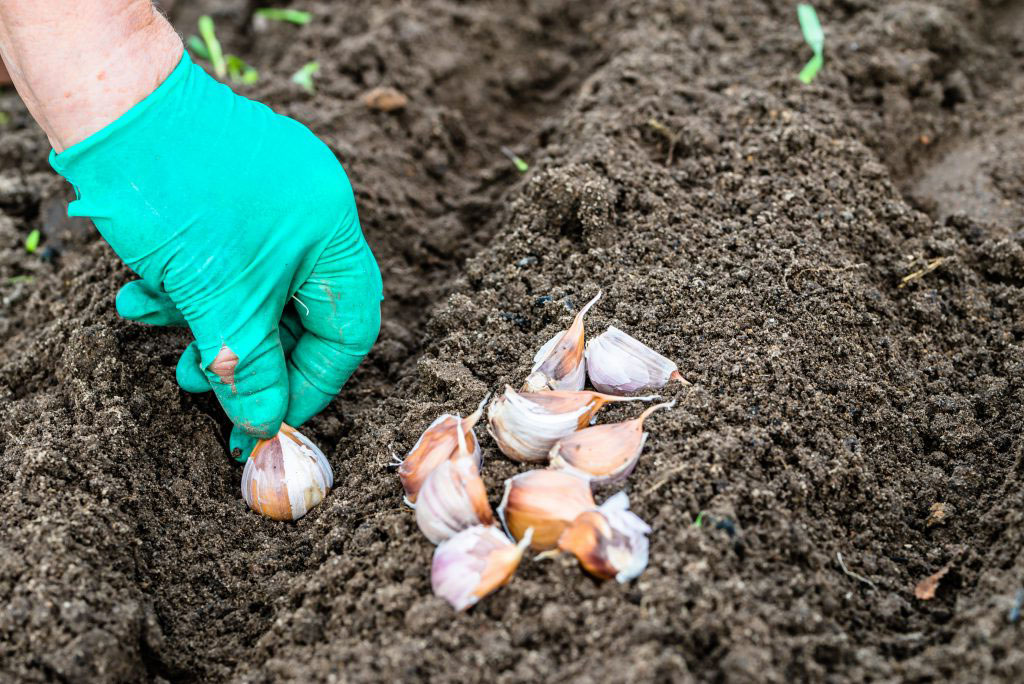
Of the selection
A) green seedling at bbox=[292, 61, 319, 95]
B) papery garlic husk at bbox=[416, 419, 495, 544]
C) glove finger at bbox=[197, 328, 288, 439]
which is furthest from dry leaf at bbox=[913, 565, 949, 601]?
green seedling at bbox=[292, 61, 319, 95]

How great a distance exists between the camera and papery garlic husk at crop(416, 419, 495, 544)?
1.82 metres

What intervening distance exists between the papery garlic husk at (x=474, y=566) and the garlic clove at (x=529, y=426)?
0.24 m

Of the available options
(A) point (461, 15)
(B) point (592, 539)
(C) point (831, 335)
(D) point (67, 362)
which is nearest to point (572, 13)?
(A) point (461, 15)

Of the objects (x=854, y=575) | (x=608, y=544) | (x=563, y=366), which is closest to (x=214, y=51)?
(x=563, y=366)

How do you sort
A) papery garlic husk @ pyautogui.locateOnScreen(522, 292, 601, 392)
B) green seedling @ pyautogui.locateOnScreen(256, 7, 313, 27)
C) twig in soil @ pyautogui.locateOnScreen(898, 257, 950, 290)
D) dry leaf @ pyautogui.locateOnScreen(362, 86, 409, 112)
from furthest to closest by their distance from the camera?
1. green seedling @ pyautogui.locateOnScreen(256, 7, 313, 27)
2. dry leaf @ pyautogui.locateOnScreen(362, 86, 409, 112)
3. twig in soil @ pyautogui.locateOnScreen(898, 257, 950, 290)
4. papery garlic husk @ pyautogui.locateOnScreen(522, 292, 601, 392)

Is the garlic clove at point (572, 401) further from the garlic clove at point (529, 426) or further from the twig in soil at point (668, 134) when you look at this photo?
the twig in soil at point (668, 134)

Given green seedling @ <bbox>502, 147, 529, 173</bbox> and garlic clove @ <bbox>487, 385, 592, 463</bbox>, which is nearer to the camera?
garlic clove @ <bbox>487, 385, 592, 463</bbox>

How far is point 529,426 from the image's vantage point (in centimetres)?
195

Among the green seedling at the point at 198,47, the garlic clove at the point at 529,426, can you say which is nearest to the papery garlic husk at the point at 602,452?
the garlic clove at the point at 529,426

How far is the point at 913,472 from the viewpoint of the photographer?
81.8 inches

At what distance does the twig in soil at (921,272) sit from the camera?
2.50 metres

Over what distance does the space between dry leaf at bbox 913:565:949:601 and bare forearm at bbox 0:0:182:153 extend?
1.94 m

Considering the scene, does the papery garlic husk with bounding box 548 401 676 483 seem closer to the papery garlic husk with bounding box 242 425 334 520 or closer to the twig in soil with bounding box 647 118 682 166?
the papery garlic husk with bounding box 242 425 334 520

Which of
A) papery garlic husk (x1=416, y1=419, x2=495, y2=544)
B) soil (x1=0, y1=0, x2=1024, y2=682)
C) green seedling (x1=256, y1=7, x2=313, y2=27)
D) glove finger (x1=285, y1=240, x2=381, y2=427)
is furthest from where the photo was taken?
green seedling (x1=256, y1=7, x2=313, y2=27)
